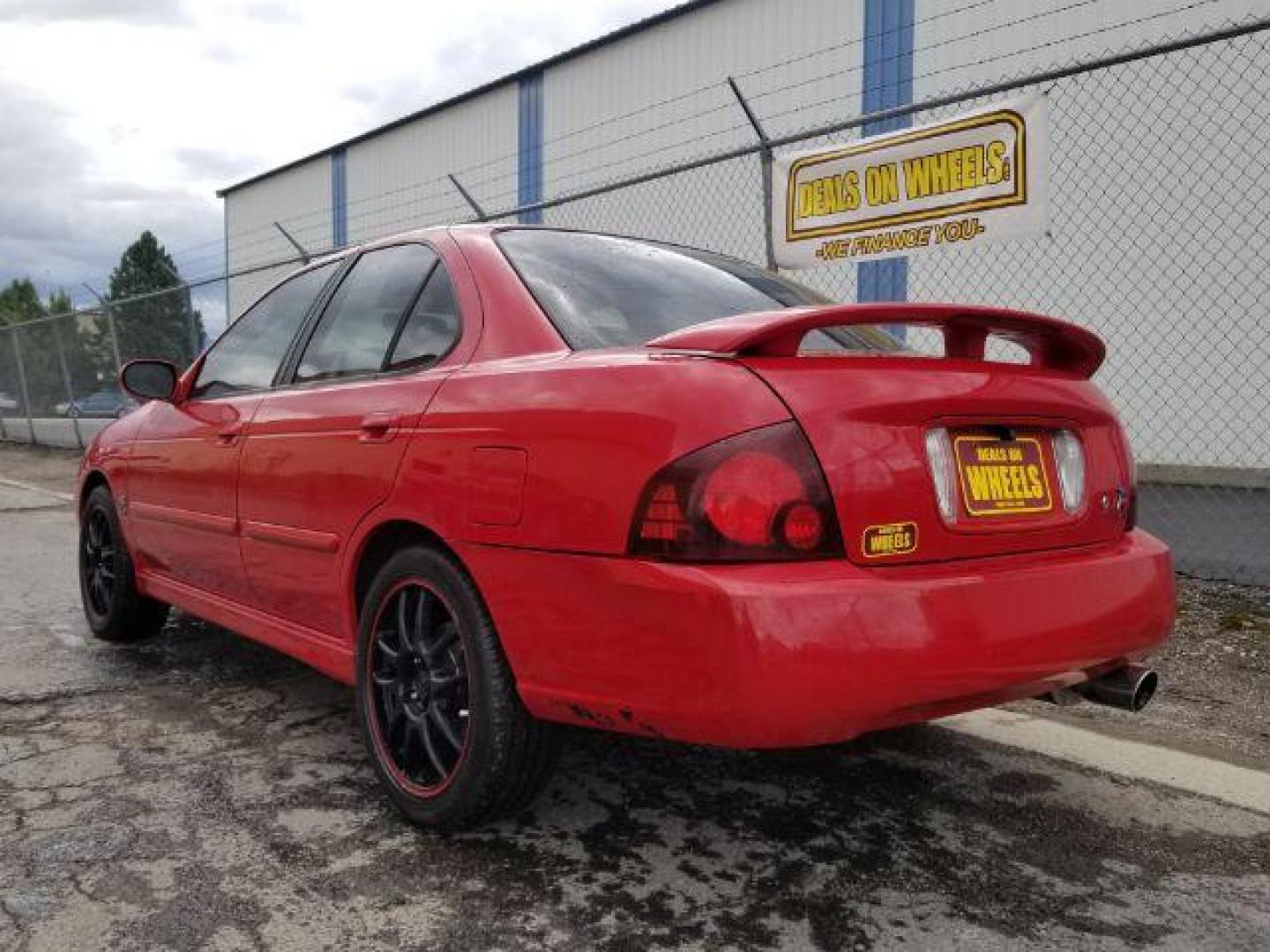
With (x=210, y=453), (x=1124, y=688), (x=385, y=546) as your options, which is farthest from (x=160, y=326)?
(x=1124, y=688)

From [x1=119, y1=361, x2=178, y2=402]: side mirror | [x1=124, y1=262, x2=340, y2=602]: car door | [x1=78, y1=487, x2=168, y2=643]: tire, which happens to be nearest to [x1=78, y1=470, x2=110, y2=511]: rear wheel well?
[x1=78, y1=487, x2=168, y2=643]: tire

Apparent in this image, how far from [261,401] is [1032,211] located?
3730 millimetres

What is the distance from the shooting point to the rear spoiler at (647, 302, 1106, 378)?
1.99 metres

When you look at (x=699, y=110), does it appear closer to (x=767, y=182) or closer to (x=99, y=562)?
(x=767, y=182)

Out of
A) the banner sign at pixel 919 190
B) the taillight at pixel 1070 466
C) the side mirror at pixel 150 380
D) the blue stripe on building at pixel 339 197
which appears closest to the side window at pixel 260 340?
the side mirror at pixel 150 380

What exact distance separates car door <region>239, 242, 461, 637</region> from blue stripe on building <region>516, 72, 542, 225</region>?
14586mm

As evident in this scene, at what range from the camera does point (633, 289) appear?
2648mm

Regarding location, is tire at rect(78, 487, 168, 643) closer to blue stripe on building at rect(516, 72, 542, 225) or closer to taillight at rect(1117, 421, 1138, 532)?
taillight at rect(1117, 421, 1138, 532)

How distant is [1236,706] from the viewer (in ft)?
11.9

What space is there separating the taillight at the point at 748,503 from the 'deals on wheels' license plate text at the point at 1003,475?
1.16ft

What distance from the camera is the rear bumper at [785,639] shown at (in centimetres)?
181

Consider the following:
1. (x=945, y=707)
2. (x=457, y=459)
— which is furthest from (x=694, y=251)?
(x=945, y=707)

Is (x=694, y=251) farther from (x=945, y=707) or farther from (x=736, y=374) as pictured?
(x=945, y=707)

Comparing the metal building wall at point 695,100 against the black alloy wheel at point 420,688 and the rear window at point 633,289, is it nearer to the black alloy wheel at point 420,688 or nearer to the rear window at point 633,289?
the rear window at point 633,289
